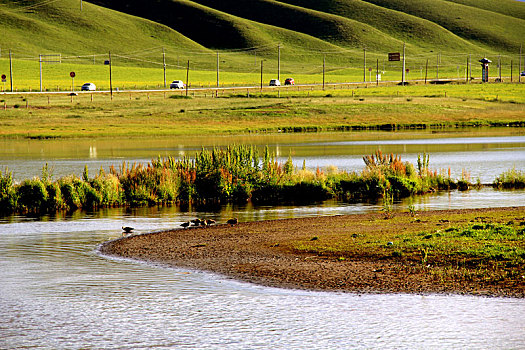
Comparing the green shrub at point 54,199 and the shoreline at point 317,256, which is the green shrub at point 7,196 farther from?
the shoreline at point 317,256

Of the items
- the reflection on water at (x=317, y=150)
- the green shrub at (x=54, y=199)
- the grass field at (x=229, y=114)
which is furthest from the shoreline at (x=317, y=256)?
the grass field at (x=229, y=114)

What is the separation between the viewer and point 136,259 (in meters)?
17.4

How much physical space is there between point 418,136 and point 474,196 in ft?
126

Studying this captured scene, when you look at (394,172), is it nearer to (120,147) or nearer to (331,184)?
(331,184)

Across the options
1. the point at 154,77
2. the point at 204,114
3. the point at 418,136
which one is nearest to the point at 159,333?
the point at 418,136

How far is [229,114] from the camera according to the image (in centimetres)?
8419

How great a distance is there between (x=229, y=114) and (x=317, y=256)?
67.9m

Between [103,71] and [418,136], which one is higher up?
[103,71]

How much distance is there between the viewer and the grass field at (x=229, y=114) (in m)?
74.6

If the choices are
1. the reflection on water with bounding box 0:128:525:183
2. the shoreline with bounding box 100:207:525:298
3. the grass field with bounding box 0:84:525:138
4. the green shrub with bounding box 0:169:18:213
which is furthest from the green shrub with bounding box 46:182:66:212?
the grass field with bounding box 0:84:525:138

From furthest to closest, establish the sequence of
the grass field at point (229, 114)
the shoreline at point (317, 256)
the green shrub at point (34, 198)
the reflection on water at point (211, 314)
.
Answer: the grass field at point (229, 114), the green shrub at point (34, 198), the shoreline at point (317, 256), the reflection on water at point (211, 314)

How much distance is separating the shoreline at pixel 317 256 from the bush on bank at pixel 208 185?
6823mm

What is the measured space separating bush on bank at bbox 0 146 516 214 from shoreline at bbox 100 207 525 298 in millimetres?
6823

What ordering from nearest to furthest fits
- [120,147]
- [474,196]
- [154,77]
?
1. [474,196]
2. [120,147]
3. [154,77]
